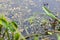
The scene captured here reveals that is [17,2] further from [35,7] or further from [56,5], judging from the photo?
[56,5]

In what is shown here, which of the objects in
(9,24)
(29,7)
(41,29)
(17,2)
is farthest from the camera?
(17,2)

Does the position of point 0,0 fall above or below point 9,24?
below

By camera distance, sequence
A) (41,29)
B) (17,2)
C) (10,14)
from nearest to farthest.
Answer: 1. (41,29)
2. (10,14)
3. (17,2)

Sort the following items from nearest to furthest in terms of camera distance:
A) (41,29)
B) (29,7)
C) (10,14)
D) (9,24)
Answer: (9,24) → (41,29) → (10,14) → (29,7)

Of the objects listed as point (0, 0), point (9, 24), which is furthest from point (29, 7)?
point (9, 24)

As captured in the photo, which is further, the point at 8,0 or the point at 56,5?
the point at 8,0

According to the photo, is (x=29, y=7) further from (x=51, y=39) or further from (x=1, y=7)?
(x=51, y=39)

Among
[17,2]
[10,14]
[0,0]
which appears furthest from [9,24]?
[0,0]

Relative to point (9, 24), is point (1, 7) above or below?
below

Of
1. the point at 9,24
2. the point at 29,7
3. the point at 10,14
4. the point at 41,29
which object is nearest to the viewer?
the point at 9,24
